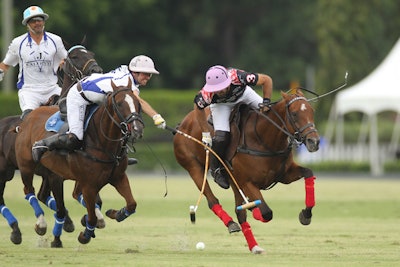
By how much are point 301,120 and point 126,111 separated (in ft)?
6.14

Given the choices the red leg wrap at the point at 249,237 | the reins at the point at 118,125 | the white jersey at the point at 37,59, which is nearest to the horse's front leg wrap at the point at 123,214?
the reins at the point at 118,125

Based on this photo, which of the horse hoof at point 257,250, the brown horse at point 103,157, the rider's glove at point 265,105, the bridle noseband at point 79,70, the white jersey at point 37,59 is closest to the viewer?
the brown horse at point 103,157

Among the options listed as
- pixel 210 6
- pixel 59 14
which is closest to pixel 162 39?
pixel 210 6

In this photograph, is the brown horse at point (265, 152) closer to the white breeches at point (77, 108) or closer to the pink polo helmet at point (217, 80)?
the pink polo helmet at point (217, 80)

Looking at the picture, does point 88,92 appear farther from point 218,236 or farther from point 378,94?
point 378,94

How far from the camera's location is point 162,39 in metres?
54.7

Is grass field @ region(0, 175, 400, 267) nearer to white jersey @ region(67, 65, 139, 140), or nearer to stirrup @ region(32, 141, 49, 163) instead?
stirrup @ region(32, 141, 49, 163)

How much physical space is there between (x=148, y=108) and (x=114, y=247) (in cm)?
191

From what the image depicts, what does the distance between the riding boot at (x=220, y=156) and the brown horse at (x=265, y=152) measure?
0.09 m

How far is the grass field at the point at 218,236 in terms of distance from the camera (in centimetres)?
1168

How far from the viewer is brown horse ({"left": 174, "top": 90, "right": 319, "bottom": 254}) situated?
12.4 m

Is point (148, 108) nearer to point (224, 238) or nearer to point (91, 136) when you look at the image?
point (91, 136)

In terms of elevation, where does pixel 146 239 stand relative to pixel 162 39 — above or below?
above

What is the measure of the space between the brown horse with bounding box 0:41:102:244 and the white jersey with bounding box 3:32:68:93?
27cm
